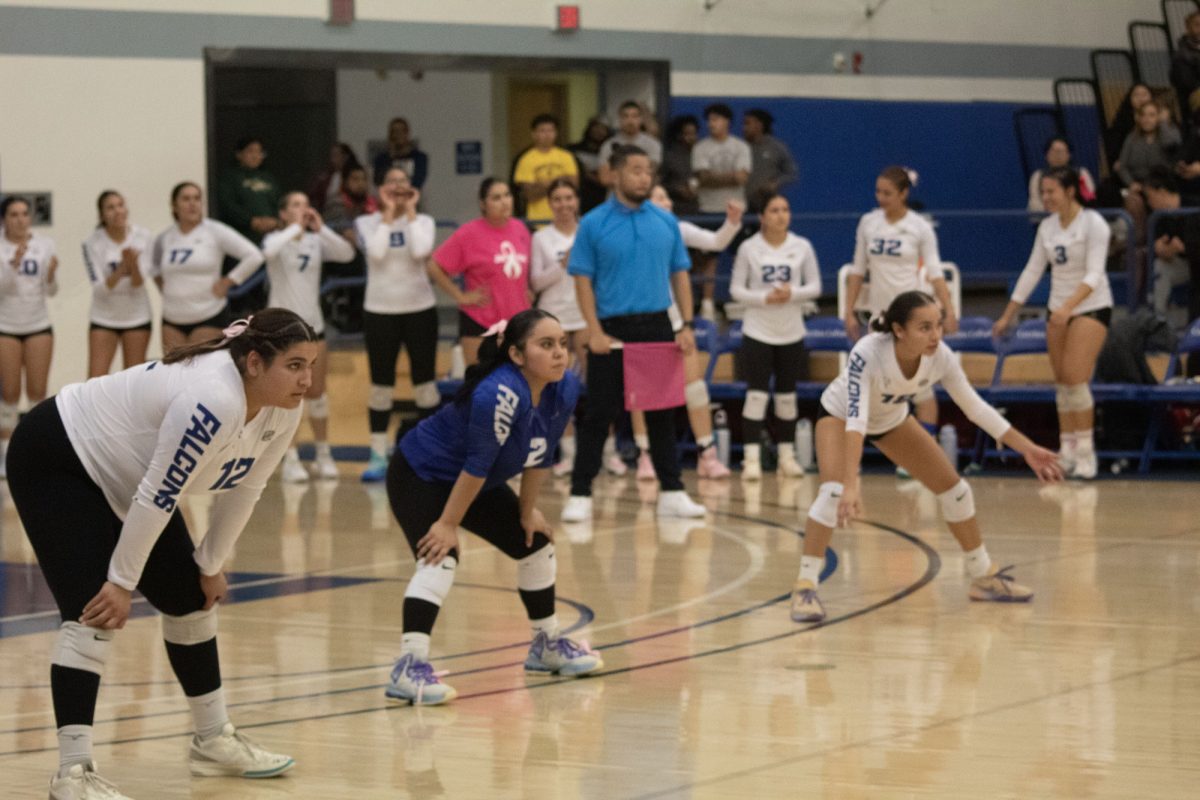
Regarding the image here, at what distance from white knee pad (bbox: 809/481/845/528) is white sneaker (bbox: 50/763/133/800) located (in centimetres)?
337

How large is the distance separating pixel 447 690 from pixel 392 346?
6.23m

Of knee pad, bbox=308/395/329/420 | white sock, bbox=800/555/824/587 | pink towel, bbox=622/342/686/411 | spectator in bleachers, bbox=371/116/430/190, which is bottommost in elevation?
white sock, bbox=800/555/824/587

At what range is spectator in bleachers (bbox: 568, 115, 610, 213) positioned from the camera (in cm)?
1530

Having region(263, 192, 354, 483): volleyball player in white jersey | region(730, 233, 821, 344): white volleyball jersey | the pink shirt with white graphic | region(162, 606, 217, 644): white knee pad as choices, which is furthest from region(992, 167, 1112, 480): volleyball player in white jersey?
region(162, 606, 217, 644): white knee pad

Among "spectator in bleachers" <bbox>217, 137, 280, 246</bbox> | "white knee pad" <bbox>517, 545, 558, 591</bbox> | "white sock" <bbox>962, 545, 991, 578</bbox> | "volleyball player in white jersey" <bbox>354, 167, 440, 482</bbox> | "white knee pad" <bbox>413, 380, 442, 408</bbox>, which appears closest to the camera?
"white knee pad" <bbox>517, 545, 558, 591</bbox>

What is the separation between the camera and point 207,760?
531cm

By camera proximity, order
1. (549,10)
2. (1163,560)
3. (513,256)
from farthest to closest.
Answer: (549,10)
(513,256)
(1163,560)

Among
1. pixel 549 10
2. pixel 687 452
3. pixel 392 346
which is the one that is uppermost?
pixel 549 10

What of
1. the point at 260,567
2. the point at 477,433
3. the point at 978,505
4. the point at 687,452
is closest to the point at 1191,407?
the point at 978,505

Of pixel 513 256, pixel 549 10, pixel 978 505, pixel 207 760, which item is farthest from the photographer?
pixel 549 10

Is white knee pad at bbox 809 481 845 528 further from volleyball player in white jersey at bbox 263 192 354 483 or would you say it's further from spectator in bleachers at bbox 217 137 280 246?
spectator in bleachers at bbox 217 137 280 246

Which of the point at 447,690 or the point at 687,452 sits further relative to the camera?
the point at 687,452

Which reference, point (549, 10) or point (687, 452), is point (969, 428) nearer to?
point (687, 452)

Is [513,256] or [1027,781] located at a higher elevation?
[513,256]
